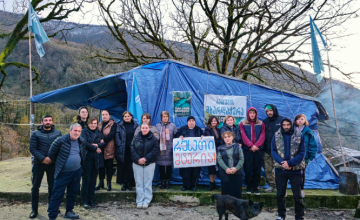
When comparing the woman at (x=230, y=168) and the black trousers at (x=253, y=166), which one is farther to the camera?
the black trousers at (x=253, y=166)

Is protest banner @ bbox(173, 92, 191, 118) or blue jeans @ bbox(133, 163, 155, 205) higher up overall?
protest banner @ bbox(173, 92, 191, 118)

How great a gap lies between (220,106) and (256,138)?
134 centimetres

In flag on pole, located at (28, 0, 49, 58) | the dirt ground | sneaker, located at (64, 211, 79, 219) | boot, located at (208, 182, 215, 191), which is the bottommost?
the dirt ground

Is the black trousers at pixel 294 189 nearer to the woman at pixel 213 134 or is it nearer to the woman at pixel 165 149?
the woman at pixel 213 134

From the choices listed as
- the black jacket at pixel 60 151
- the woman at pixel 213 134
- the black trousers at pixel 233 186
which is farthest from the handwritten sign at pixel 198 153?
the black jacket at pixel 60 151

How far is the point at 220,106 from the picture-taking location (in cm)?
600

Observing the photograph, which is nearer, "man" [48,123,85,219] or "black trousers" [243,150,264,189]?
"man" [48,123,85,219]

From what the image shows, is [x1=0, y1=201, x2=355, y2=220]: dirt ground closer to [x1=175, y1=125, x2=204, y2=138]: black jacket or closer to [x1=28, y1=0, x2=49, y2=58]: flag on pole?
[x1=175, y1=125, x2=204, y2=138]: black jacket

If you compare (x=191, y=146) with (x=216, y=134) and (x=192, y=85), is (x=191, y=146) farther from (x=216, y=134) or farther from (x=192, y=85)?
(x=192, y=85)

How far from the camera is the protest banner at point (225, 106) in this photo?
5.98 metres

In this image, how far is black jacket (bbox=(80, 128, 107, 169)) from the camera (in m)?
4.40

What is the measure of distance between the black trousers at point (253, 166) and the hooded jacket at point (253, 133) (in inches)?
5.4

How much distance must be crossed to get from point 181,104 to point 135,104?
109 cm

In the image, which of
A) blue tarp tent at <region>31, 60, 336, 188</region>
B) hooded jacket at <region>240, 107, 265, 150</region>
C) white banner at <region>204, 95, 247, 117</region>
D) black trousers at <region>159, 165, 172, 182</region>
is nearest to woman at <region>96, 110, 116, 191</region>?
blue tarp tent at <region>31, 60, 336, 188</region>
